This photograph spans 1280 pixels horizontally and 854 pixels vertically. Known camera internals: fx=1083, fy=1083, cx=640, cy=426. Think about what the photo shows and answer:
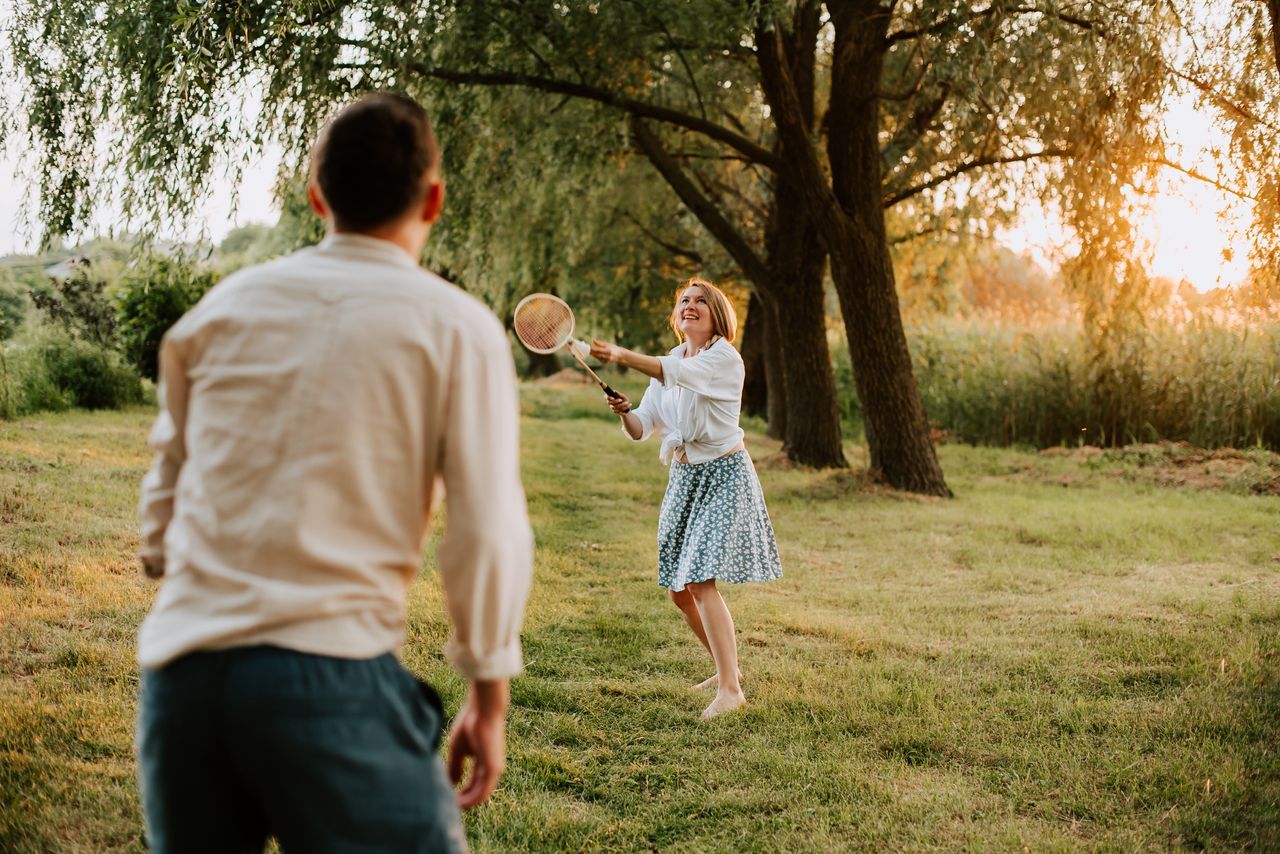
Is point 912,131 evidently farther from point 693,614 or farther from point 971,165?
point 693,614

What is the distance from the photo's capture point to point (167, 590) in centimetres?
173

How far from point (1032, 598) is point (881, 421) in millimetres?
5258

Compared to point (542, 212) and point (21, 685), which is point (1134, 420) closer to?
point (542, 212)

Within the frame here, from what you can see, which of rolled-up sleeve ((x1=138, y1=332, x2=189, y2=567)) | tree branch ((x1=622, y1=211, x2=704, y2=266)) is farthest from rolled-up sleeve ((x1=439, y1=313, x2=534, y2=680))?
tree branch ((x1=622, y1=211, x2=704, y2=266))

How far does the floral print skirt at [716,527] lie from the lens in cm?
525

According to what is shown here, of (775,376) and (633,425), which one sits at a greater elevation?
(775,376)

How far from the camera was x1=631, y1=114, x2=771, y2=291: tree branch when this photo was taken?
45.2 feet

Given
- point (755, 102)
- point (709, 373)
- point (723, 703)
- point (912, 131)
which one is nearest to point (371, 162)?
point (709, 373)

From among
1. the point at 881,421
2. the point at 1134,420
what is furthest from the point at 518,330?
the point at 1134,420

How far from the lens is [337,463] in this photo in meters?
1.71

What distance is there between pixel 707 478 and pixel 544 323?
1150 millimetres

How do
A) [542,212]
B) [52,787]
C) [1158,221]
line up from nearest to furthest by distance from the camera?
1. [52,787]
2. [1158,221]
3. [542,212]

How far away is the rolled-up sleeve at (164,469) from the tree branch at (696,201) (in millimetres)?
11901

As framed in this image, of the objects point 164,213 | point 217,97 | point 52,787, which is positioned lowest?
point 52,787
